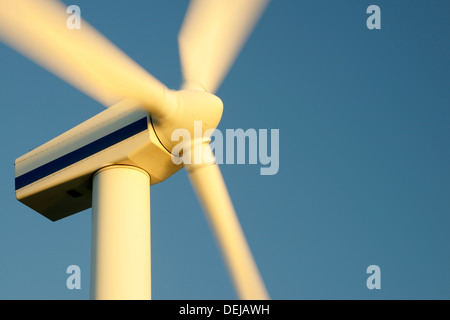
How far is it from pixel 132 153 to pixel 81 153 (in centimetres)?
77

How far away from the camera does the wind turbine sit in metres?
7.82

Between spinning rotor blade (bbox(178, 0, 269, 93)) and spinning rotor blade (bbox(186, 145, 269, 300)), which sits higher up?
spinning rotor blade (bbox(178, 0, 269, 93))

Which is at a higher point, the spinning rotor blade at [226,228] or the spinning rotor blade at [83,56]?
the spinning rotor blade at [83,56]

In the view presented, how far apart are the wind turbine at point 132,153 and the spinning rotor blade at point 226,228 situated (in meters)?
0.01

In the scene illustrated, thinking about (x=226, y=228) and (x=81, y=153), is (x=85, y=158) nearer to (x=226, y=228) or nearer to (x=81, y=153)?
(x=81, y=153)

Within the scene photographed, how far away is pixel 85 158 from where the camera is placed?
29.7 feet

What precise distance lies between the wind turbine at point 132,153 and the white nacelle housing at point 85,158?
12 mm

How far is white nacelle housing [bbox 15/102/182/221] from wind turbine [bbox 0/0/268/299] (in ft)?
0.04

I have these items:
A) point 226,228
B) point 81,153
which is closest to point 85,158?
point 81,153

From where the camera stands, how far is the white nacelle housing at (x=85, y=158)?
28.7ft

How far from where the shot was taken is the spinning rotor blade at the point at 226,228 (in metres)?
8.21

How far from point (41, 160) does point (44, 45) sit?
2607 mm
